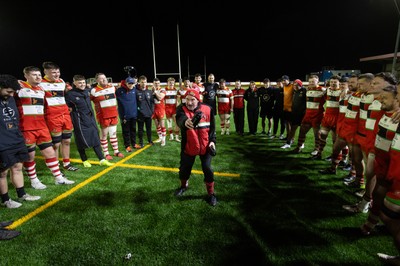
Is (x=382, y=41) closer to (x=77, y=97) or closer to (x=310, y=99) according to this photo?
(x=310, y=99)

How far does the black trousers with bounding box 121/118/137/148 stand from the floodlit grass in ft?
5.49

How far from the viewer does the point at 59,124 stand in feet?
15.3

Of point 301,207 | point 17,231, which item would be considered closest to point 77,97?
point 17,231

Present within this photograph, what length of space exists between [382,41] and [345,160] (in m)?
30.5

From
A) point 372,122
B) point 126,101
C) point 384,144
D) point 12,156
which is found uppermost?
point 126,101

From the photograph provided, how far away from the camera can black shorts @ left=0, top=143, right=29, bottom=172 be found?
10.7 ft

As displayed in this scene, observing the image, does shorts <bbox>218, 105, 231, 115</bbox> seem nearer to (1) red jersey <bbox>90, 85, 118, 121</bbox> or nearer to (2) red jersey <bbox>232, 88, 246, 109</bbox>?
(2) red jersey <bbox>232, 88, 246, 109</bbox>

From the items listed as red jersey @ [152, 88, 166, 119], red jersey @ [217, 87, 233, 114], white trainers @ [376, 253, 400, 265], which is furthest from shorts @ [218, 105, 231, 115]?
white trainers @ [376, 253, 400, 265]

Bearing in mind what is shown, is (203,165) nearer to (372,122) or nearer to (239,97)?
(372,122)

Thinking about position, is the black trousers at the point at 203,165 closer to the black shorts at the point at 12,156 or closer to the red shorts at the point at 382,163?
the red shorts at the point at 382,163

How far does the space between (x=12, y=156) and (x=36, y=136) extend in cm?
79

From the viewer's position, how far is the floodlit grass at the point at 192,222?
8.52ft

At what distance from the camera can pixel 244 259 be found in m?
2.56

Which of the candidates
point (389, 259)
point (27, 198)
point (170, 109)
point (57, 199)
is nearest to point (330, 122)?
point (389, 259)
